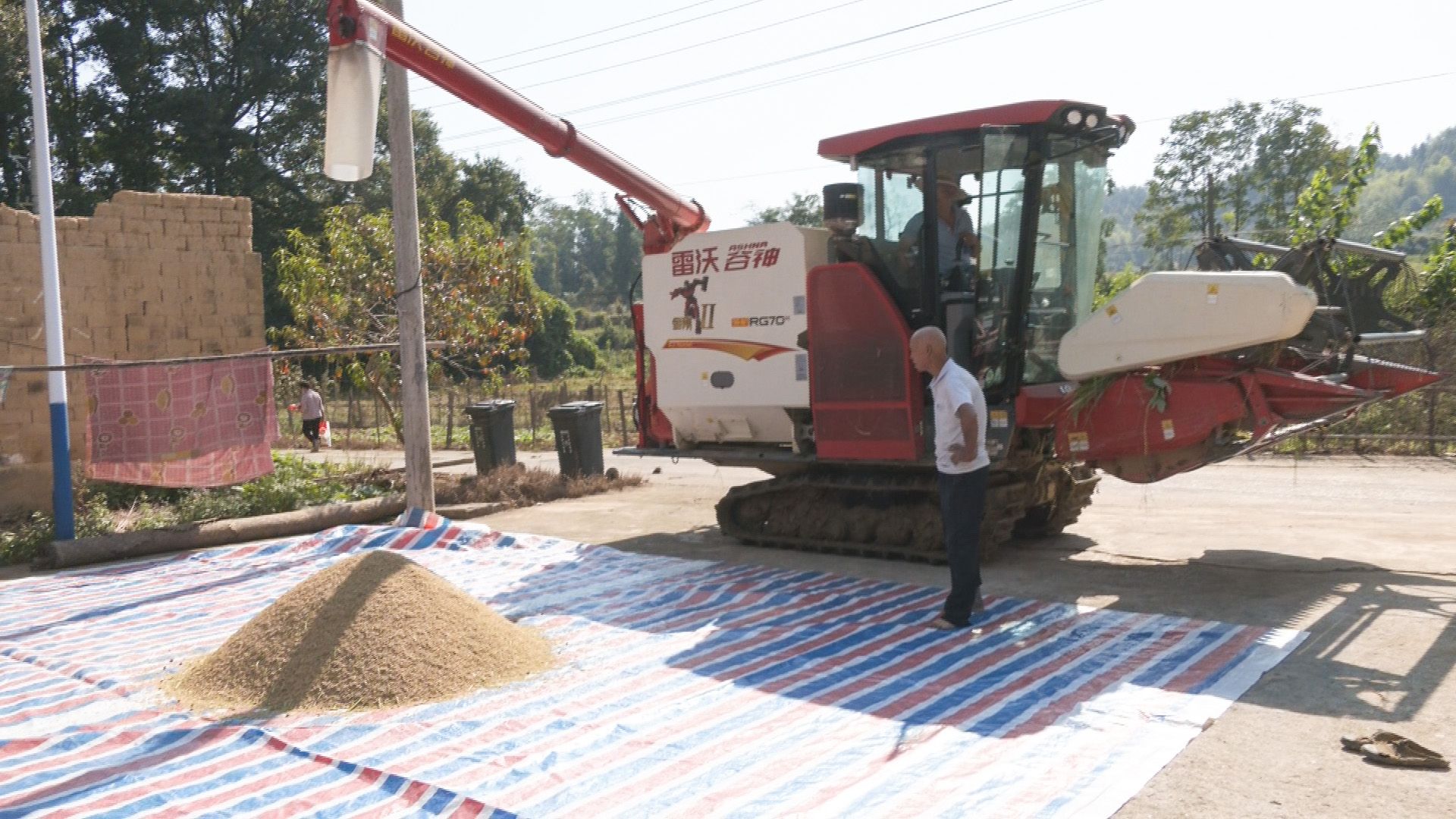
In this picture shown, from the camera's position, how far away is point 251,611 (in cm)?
755

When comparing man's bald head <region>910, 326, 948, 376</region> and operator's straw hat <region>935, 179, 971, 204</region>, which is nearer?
man's bald head <region>910, 326, 948, 376</region>

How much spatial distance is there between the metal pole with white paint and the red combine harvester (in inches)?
131

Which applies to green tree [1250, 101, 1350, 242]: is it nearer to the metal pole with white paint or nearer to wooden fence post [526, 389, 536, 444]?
wooden fence post [526, 389, 536, 444]

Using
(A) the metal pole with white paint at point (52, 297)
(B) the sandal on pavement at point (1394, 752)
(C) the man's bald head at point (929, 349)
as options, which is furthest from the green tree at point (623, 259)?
(B) the sandal on pavement at point (1394, 752)

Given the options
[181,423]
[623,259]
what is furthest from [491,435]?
[623,259]

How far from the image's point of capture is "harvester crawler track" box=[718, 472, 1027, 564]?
829 centimetres

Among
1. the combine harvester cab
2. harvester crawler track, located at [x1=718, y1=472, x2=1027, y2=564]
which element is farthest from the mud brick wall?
harvester crawler track, located at [x1=718, y1=472, x2=1027, y2=564]

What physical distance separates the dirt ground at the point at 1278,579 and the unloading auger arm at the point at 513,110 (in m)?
3.01

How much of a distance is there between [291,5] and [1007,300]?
3521cm

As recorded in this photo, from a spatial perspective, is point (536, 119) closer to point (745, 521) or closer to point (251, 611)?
point (745, 521)

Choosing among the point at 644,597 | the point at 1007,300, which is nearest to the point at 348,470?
the point at 644,597

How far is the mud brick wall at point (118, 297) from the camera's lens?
34.4ft

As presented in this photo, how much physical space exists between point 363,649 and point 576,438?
8.26m

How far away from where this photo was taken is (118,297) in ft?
36.7
